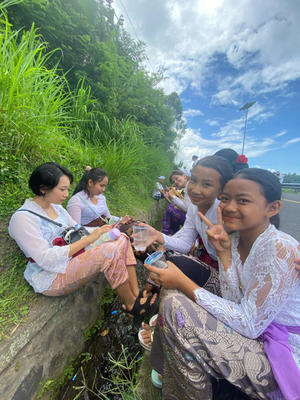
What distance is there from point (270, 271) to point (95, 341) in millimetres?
1796

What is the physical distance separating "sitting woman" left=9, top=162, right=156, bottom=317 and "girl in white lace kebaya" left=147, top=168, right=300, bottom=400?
646 millimetres

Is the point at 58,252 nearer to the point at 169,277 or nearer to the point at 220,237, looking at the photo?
the point at 169,277

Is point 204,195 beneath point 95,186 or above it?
above

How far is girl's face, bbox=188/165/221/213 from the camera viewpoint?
1624 millimetres

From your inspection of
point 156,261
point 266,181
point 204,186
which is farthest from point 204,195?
point 156,261

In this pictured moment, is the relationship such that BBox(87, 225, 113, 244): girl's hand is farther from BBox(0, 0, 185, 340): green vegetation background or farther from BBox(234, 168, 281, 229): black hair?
BBox(234, 168, 281, 229): black hair

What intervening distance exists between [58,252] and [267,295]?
4.81ft

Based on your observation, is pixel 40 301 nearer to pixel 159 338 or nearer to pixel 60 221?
pixel 60 221

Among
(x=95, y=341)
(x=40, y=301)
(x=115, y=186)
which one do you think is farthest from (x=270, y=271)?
(x=115, y=186)

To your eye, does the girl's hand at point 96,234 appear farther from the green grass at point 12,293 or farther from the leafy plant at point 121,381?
the leafy plant at point 121,381

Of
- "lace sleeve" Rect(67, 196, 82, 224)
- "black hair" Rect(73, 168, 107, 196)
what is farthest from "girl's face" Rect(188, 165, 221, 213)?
"lace sleeve" Rect(67, 196, 82, 224)

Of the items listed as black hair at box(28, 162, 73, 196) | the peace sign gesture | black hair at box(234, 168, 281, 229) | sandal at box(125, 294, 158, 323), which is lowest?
sandal at box(125, 294, 158, 323)

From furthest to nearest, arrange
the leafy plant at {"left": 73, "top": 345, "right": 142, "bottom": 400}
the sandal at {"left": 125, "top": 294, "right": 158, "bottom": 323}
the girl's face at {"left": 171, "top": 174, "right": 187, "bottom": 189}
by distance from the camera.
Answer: the girl's face at {"left": 171, "top": 174, "right": 187, "bottom": 189} < the sandal at {"left": 125, "top": 294, "right": 158, "bottom": 323} < the leafy plant at {"left": 73, "top": 345, "right": 142, "bottom": 400}

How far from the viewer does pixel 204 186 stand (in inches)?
65.1
